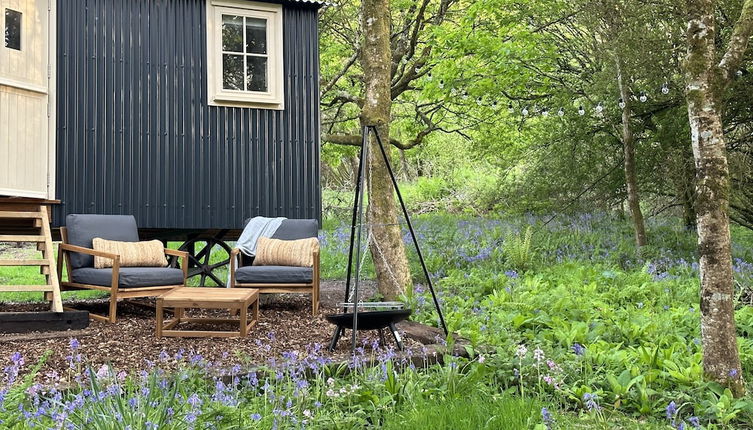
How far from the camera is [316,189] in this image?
25.9 feet

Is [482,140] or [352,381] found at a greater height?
[482,140]

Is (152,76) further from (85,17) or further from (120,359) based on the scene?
(120,359)

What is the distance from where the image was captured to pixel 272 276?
653 cm

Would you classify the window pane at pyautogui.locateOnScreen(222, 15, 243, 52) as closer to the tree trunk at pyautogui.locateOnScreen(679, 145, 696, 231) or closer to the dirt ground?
the dirt ground

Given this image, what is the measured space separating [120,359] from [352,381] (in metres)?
1.68

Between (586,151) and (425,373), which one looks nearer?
(425,373)

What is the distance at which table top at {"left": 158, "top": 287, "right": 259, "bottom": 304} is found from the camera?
5.22 meters

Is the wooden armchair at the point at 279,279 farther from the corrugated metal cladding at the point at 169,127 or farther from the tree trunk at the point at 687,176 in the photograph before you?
the tree trunk at the point at 687,176

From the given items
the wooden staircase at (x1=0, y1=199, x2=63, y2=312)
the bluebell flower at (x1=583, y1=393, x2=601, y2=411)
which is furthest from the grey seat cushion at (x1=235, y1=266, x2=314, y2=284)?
the bluebell flower at (x1=583, y1=393, x2=601, y2=411)

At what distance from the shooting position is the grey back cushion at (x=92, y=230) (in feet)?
21.4

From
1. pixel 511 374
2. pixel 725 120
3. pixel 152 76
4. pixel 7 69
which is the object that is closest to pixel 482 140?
pixel 725 120

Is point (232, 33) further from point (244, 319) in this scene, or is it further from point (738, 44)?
point (738, 44)

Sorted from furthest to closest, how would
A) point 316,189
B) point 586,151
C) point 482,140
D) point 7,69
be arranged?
1. point 482,140
2. point 586,151
3. point 316,189
4. point 7,69

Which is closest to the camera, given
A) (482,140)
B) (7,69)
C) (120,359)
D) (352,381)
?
(352,381)
